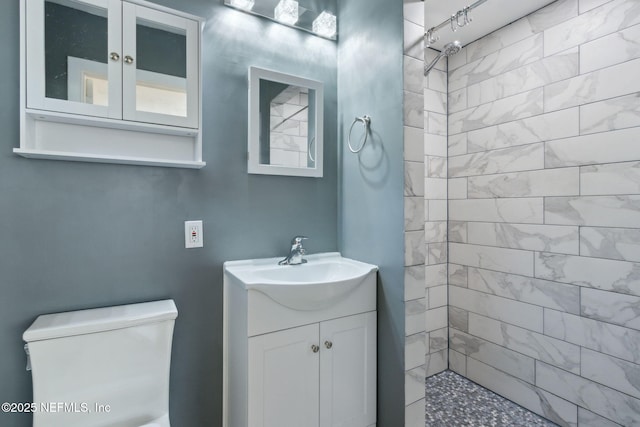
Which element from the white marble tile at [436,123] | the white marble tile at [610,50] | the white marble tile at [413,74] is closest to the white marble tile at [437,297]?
the white marble tile at [436,123]

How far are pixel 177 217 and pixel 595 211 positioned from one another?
2.16 meters

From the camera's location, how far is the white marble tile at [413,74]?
144 cm

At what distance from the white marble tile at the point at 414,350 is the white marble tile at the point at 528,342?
0.93 m

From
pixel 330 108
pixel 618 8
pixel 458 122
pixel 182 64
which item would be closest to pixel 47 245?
pixel 182 64

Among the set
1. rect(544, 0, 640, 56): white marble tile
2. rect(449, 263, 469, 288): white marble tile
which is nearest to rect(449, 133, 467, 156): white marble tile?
rect(544, 0, 640, 56): white marble tile

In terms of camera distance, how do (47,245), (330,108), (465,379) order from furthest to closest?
(465,379) < (330,108) < (47,245)

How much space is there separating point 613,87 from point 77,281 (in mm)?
2706

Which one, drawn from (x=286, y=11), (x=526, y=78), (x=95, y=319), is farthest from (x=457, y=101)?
(x=95, y=319)

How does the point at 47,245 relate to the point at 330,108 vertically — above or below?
below

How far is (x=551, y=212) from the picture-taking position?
1831 mm

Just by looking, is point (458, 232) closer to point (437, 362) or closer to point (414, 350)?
point (437, 362)

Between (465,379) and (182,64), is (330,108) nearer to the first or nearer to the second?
(182,64)

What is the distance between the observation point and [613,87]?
62.5 inches

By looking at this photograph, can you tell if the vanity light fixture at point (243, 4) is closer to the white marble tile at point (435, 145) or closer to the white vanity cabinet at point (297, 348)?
the white vanity cabinet at point (297, 348)
